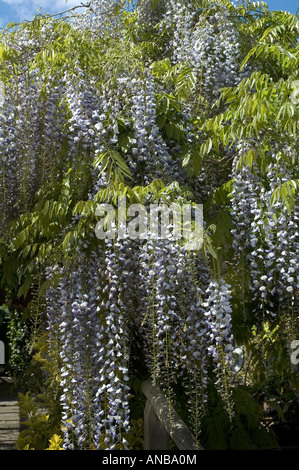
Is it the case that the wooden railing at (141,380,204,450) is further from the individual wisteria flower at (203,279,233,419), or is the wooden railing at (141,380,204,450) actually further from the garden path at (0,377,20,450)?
the garden path at (0,377,20,450)

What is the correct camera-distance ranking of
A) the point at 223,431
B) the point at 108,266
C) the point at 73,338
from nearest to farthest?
1. the point at 108,266
2. the point at 73,338
3. the point at 223,431

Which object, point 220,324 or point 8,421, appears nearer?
point 220,324

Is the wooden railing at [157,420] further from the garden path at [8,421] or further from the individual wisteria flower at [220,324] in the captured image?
the garden path at [8,421]

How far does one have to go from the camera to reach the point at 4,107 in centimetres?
360

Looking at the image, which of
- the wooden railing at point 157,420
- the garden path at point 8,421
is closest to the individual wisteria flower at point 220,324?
the wooden railing at point 157,420

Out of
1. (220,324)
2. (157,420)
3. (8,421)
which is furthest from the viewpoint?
(8,421)

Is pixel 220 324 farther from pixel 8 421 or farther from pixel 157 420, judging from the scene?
pixel 8 421

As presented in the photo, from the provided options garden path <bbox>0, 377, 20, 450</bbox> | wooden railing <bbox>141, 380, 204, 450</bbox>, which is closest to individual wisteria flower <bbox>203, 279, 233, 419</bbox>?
wooden railing <bbox>141, 380, 204, 450</bbox>

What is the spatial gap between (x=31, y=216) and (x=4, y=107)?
27.8 inches

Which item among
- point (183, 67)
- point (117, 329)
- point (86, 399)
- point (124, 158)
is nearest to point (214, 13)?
point (183, 67)

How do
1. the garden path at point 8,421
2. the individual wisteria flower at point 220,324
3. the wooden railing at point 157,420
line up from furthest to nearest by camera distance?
the garden path at point 8,421 < the wooden railing at point 157,420 < the individual wisteria flower at point 220,324

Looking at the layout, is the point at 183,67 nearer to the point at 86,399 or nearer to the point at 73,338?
the point at 73,338

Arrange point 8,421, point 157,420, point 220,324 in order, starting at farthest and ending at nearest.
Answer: point 8,421
point 157,420
point 220,324

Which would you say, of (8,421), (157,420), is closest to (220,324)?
(157,420)
